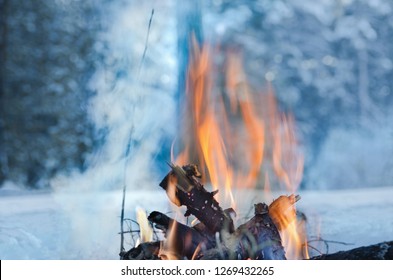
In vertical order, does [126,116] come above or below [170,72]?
below

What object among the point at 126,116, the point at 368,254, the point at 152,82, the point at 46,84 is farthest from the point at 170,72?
the point at 368,254

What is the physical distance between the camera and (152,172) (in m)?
1.63

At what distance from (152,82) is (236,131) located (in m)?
0.29

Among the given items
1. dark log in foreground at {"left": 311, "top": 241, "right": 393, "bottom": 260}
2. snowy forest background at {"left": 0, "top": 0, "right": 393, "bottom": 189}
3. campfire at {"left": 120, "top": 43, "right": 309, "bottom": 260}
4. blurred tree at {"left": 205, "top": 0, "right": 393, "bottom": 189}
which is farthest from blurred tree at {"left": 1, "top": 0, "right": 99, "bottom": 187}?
dark log in foreground at {"left": 311, "top": 241, "right": 393, "bottom": 260}

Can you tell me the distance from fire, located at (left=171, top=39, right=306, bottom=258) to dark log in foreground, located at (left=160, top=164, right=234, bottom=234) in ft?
0.65

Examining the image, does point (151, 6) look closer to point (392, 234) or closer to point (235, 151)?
point (235, 151)

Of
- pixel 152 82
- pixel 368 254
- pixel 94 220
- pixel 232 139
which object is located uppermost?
pixel 152 82

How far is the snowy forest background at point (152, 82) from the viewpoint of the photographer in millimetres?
1605

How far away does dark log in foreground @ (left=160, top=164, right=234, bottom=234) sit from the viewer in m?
1.40

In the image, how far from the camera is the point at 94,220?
5.17ft

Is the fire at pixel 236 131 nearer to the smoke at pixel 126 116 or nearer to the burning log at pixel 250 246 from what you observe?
the smoke at pixel 126 116

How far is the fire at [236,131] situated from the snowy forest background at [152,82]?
0.12 ft

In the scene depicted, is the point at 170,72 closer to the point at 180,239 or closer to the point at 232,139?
the point at 232,139

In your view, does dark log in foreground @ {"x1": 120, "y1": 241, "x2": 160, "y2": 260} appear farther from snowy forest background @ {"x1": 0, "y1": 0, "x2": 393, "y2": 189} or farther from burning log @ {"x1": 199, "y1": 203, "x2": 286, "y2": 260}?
snowy forest background @ {"x1": 0, "y1": 0, "x2": 393, "y2": 189}
